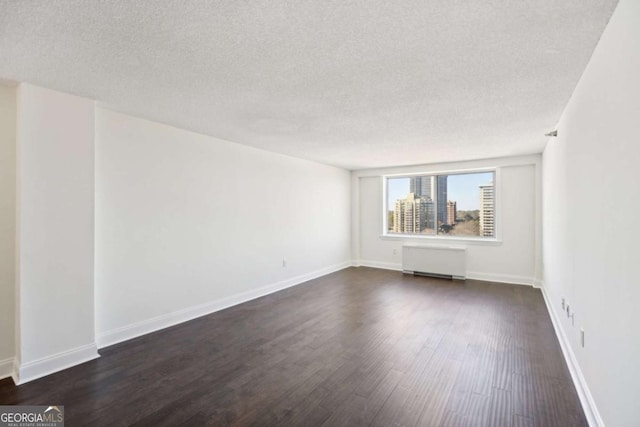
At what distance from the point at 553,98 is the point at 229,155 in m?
3.70

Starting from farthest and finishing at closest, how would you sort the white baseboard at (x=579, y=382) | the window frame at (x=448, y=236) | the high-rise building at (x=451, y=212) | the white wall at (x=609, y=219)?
1. the high-rise building at (x=451, y=212)
2. the window frame at (x=448, y=236)
3. the white baseboard at (x=579, y=382)
4. the white wall at (x=609, y=219)

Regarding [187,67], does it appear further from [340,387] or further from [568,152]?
[568,152]

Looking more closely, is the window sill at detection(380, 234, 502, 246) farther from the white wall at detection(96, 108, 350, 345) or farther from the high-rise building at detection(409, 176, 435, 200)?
the white wall at detection(96, 108, 350, 345)

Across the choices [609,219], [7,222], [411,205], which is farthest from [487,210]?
[7,222]

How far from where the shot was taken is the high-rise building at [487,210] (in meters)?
5.77

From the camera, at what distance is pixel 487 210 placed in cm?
584

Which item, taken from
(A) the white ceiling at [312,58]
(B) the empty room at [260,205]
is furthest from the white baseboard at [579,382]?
(A) the white ceiling at [312,58]

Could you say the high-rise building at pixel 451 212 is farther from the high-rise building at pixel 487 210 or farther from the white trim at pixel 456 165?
the white trim at pixel 456 165

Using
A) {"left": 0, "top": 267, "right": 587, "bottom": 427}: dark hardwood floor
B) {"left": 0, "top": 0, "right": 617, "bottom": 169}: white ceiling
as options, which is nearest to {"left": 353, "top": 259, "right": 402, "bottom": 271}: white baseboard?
{"left": 0, "top": 267, "right": 587, "bottom": 427}: dark hardwood floor

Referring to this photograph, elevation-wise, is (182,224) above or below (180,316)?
above

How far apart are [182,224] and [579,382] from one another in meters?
4.02

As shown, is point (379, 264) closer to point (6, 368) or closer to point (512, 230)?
point (512, 230)

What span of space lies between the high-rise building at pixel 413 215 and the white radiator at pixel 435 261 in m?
0.70

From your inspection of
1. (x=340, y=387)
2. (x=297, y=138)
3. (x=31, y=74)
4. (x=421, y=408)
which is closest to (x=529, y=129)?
(x=297, y=138)
